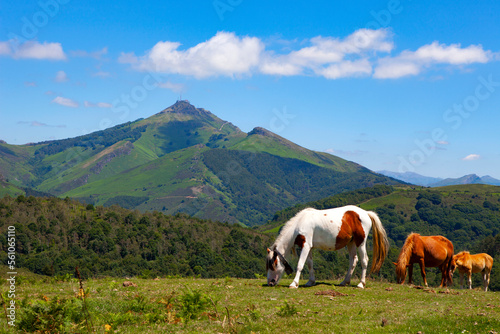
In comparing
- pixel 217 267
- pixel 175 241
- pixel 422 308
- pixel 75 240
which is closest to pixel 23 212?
pixel 75 240

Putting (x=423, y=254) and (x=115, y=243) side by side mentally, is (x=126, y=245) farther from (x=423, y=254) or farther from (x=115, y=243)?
(x=423, y=254)

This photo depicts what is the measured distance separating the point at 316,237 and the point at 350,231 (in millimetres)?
1883

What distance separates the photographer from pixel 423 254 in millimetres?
24438

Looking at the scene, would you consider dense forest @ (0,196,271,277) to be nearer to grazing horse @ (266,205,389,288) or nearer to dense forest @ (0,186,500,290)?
dense forest @ (0,186,500,290)

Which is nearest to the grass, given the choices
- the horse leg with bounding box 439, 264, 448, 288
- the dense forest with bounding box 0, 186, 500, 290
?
the horse leg with bounding box 439, 264, 448, 288

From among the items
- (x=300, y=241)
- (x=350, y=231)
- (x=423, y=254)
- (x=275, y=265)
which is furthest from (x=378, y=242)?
(x=275, y=265)

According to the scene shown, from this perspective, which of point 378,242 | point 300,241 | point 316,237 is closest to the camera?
point 300,241

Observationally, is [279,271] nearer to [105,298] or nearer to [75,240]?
[105,298]

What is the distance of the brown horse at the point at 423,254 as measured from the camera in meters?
23.7

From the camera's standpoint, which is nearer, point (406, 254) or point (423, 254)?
point (406, 254)

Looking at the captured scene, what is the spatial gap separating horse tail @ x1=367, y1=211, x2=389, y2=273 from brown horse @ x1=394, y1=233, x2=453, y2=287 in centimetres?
275

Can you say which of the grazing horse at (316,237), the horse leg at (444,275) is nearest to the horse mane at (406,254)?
the horse leg at (444,275)

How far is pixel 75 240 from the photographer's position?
121 m

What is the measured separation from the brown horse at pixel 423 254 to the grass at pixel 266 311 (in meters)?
6.55
